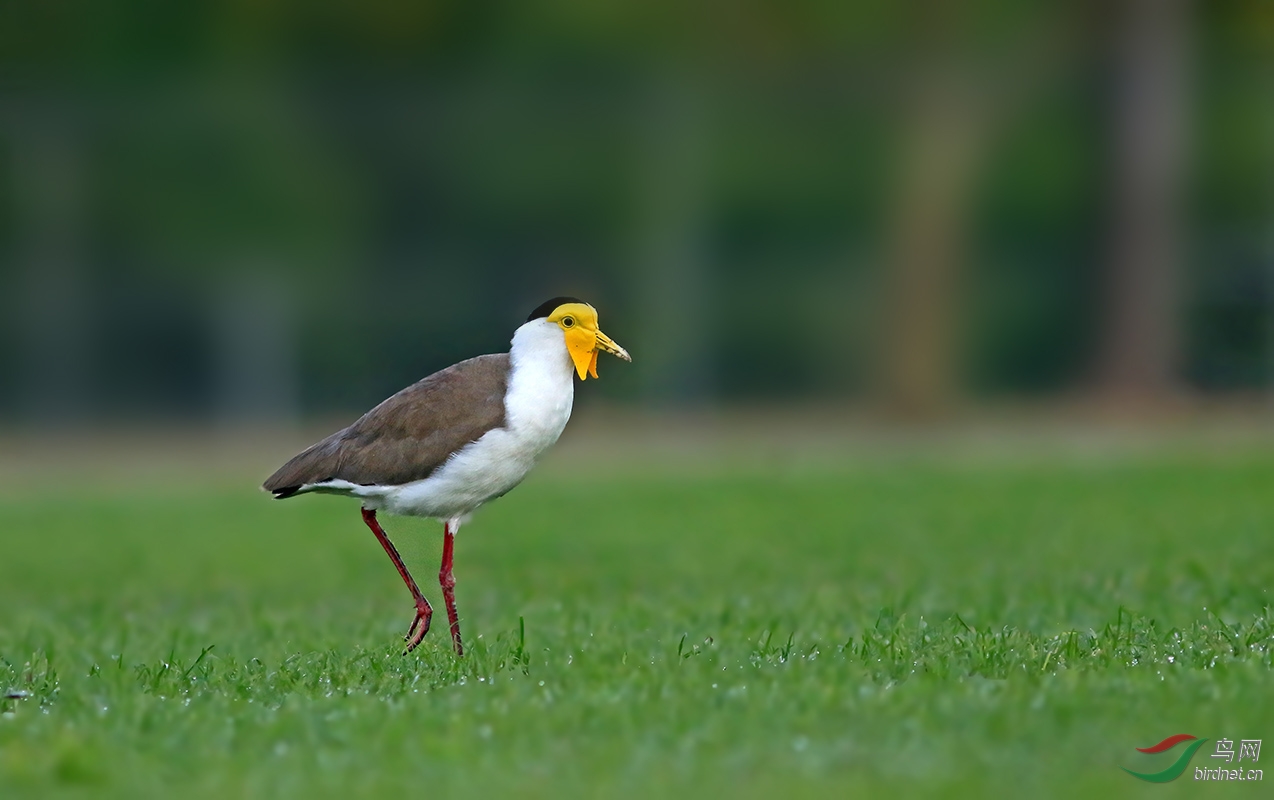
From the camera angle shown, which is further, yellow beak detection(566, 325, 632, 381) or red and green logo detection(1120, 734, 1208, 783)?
yellow beak detection(566, 325, 632, 381)

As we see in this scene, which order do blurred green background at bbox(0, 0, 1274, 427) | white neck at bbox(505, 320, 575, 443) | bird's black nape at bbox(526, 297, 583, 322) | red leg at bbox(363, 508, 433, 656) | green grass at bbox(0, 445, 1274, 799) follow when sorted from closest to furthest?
green grass at bbox(0, 445, 1274, 799), white neck at bbox(505, 320, 575, 443), bird's black nape at bbox(526, 297, 583, 322), red leg at bbox(363, 508, 433, 656), blurred green background at bbox(0, 0, 1274, 427)

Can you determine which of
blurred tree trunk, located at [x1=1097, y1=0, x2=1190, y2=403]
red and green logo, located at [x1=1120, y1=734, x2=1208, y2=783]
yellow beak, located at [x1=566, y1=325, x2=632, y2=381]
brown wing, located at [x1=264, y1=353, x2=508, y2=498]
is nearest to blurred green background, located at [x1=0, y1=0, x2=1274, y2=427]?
blurred tree trunk, located at [x1=1097, y1=0, x2=1190, y2=403]

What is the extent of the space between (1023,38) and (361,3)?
9.24 metres

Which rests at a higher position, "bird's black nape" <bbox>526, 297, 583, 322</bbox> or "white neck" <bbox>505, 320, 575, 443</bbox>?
"bird's black nape" <bbox>526, 297, 583, 322</bbox>

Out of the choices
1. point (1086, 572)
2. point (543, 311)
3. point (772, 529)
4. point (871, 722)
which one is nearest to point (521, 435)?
point (543, 311)

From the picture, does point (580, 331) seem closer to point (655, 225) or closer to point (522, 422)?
point (522, 422)

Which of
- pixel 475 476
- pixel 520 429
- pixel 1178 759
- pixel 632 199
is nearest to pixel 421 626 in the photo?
pixel 475 476

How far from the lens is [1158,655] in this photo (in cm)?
705

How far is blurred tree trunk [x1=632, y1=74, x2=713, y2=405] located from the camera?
25.3 m

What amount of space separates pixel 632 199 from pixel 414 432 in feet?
58.8

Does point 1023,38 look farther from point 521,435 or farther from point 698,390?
point 521,435

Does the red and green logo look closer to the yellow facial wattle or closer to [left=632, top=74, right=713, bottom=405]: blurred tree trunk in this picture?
the yellow facial wattle

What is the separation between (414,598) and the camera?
26.7 ft

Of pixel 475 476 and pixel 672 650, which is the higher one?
pixel 475 476
